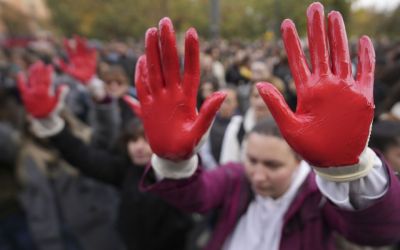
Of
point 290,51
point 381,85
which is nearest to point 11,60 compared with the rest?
point 381,85

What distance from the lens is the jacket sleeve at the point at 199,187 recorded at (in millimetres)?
1413

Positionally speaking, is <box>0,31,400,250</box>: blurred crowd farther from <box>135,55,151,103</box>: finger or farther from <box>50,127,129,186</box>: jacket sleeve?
<box>135,55,151,103</box>: finger

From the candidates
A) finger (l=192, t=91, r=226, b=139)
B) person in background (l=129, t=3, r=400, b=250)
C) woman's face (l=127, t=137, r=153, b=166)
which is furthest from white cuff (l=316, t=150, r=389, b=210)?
woman's face (l=127, t=137, r=153, b=166)

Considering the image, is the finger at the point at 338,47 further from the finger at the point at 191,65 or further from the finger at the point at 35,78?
the finger at the point at 35,78

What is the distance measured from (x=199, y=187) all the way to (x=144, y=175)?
187mm

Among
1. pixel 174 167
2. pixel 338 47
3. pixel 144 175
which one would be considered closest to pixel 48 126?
pixel 144 175

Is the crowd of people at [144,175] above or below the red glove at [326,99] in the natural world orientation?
below

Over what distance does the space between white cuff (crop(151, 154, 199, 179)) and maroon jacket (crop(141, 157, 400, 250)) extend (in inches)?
1.1

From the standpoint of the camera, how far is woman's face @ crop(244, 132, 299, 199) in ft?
5.05

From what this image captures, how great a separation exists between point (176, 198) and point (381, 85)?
2516 mm

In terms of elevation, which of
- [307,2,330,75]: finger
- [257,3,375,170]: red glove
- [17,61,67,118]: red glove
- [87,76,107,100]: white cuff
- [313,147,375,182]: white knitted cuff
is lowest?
[87,76,107,100]: white cuff

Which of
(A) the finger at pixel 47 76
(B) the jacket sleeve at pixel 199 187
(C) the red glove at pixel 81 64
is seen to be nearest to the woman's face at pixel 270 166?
(B) the jacket sleeve at pixel 199 187

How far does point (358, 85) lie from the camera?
1011mm

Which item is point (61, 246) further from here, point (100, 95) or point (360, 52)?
point (360, 52)
